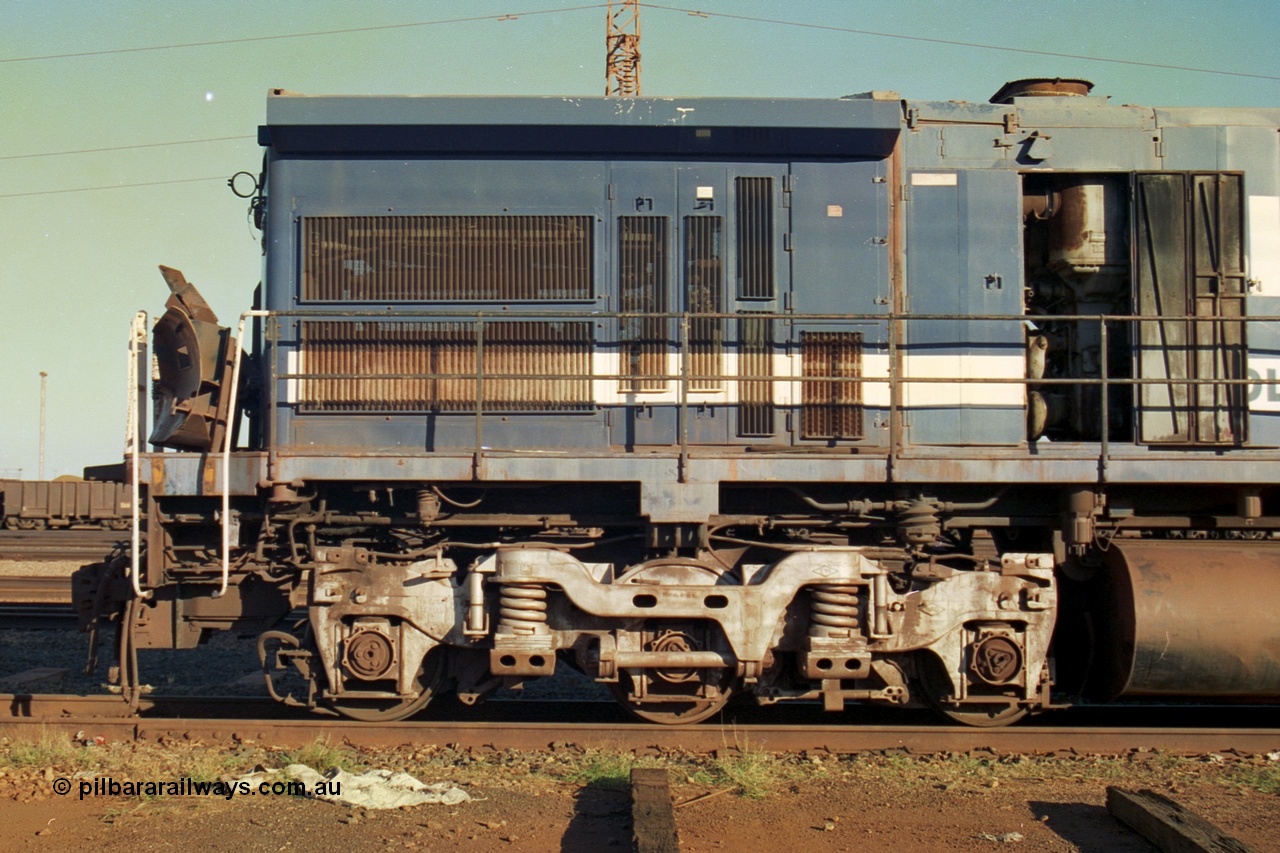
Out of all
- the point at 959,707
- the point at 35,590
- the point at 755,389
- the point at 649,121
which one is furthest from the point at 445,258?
the point at 35,590

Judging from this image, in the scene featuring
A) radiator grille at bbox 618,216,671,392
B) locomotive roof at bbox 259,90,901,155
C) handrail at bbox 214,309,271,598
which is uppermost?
locomotive roof at bbox 259,90,901,155

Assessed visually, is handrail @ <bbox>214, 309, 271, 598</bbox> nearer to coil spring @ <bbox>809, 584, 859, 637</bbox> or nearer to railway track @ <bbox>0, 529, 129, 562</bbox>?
coil spring @ <bbox>809, 584, 859, 637</bbox>

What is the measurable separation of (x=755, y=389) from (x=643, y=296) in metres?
1.02

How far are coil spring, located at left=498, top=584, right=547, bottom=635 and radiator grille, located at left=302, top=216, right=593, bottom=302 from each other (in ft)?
6.87

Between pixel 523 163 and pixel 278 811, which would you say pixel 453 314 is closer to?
pixel 523 163

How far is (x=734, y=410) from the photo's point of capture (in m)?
7.45

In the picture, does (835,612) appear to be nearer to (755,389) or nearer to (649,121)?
(755,389)

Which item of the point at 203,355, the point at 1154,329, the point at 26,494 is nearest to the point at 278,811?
the point at 203,355

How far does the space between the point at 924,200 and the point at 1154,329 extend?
1.81 meters

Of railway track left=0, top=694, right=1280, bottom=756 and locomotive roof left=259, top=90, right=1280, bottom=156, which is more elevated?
locomotive roof left=259, top=90, right=1280, bottom=156

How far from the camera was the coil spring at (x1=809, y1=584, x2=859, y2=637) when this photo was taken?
21.9ft

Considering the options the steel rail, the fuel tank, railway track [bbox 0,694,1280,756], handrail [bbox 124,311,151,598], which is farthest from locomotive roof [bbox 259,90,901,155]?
the steel rail

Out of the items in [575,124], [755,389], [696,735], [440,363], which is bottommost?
[696,735]

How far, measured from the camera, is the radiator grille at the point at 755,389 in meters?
7.45
